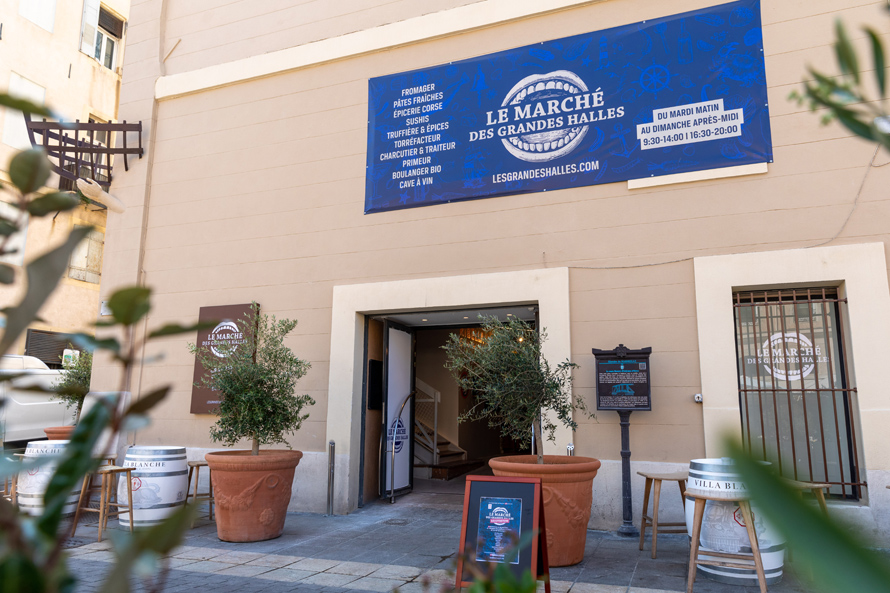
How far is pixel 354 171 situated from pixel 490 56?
2.16m

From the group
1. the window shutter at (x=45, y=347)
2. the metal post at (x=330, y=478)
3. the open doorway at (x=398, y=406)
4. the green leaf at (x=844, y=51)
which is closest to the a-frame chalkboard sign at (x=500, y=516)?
the open doorway at (x=398, y=406)

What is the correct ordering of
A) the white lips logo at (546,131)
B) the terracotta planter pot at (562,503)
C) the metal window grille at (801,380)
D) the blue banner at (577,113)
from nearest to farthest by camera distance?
the terracotta planter pot at (562,503) → the metal window grille at (801,380) → the blue banner at (577,113) → the white lips logo at (546,131)

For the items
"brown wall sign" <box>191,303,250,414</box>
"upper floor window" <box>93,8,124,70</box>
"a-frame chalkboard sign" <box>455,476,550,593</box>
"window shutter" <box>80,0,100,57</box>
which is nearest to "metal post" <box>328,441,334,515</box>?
"brown wall sign" <box>191,303,250,414</box>

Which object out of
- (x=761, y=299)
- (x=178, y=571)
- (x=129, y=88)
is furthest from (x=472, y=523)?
(x=129, y=88)

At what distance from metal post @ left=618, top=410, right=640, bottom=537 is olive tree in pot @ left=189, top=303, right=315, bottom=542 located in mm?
3249

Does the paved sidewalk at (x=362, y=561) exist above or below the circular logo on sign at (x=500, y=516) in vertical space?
below

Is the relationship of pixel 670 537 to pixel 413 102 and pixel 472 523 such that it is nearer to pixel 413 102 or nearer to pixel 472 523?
pixel 472 523

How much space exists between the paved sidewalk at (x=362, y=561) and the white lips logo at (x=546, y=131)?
403 centimetres

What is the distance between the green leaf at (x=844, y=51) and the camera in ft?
1.94

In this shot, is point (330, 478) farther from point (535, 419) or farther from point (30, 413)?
point (30, 413)

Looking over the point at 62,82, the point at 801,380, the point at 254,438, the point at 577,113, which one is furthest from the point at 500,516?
the point at 62,82

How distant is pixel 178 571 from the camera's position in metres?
4.87

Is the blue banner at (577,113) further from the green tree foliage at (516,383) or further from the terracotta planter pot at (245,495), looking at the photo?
the terracotta planter pot at (245,495)

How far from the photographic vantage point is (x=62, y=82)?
15.5 metres
